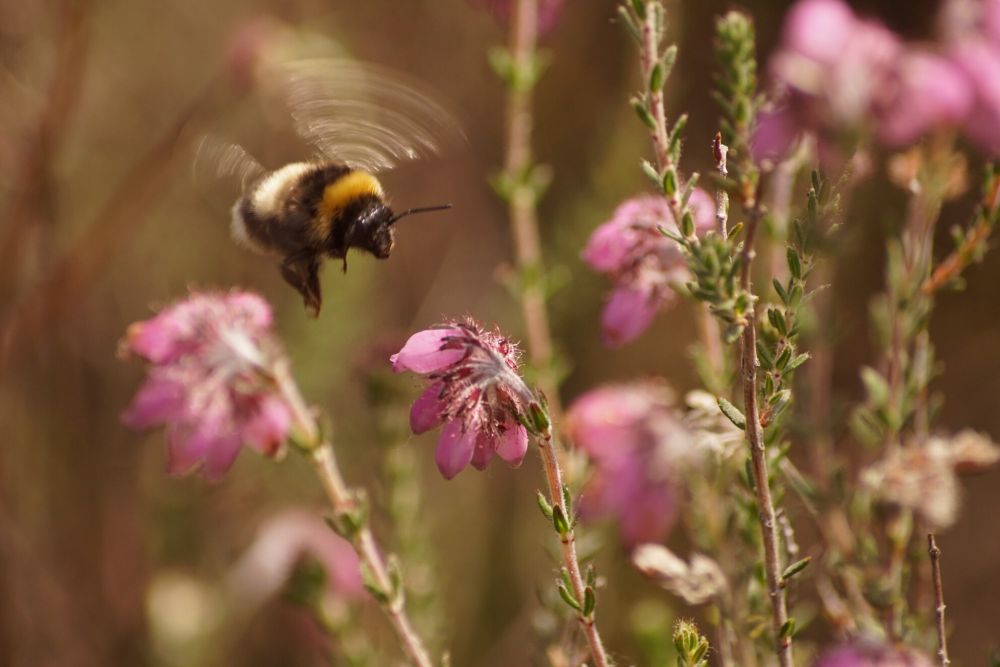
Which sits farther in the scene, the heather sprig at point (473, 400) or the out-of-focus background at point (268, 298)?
the out-of-focus background at point (268, 298)

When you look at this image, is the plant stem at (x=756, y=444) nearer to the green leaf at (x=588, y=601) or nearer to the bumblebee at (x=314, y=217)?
the green leaf at (x=588, y=601)

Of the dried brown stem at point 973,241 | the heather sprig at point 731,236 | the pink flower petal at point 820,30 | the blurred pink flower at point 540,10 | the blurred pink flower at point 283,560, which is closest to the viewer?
the heather sprig at point 731,236

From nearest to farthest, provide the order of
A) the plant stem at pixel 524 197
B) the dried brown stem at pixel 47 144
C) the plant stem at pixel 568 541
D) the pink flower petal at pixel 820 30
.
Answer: the plant stem at pixel 568 541 → the pink flower petal at pixel 820 30 → the plant stem at pixel 524 197 → the dried brown stem at pixel 47 144

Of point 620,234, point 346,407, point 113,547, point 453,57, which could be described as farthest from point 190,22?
point 620,234

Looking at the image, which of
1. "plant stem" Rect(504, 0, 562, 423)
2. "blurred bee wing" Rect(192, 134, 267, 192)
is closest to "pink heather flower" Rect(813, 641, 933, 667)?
"plant stem" Rect(504, 0, 562, 423)

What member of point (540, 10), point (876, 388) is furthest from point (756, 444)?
point (540, 10)

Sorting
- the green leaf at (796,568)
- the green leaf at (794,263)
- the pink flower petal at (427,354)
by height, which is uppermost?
the green leaf at (794,263)

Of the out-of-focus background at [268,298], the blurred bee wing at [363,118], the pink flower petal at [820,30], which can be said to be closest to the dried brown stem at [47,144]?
the out-of-focus background at [268,298]
